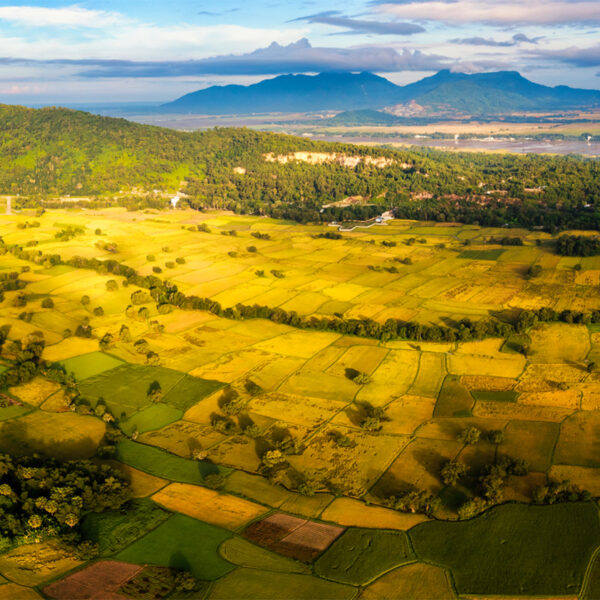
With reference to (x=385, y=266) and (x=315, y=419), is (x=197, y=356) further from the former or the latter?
(x=385, y=266)

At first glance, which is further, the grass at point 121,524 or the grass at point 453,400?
the grass at point 453,400

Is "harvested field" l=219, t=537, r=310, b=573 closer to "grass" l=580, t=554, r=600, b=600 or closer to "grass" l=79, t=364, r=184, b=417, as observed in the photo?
"grass" l=580, t=554, r=600, b=600

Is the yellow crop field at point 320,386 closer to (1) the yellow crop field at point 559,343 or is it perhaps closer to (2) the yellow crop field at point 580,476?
(2) the yellow crop field at point 580,476

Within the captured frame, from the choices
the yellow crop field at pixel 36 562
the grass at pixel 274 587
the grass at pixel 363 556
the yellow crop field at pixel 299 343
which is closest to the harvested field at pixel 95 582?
the yellow crop field at pixel 36 562

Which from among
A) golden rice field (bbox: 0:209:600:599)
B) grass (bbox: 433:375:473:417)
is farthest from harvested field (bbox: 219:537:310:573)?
grass (bbox: 433:375:473:417)

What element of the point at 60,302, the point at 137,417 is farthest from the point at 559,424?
the point at 60,302

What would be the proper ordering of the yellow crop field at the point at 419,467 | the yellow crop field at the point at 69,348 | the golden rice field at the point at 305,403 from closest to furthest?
1. the golden rice field at the point at 305,403
2. the yellow crop field at the point at 419,467
3. the yellow crop field at the point at 69,348
